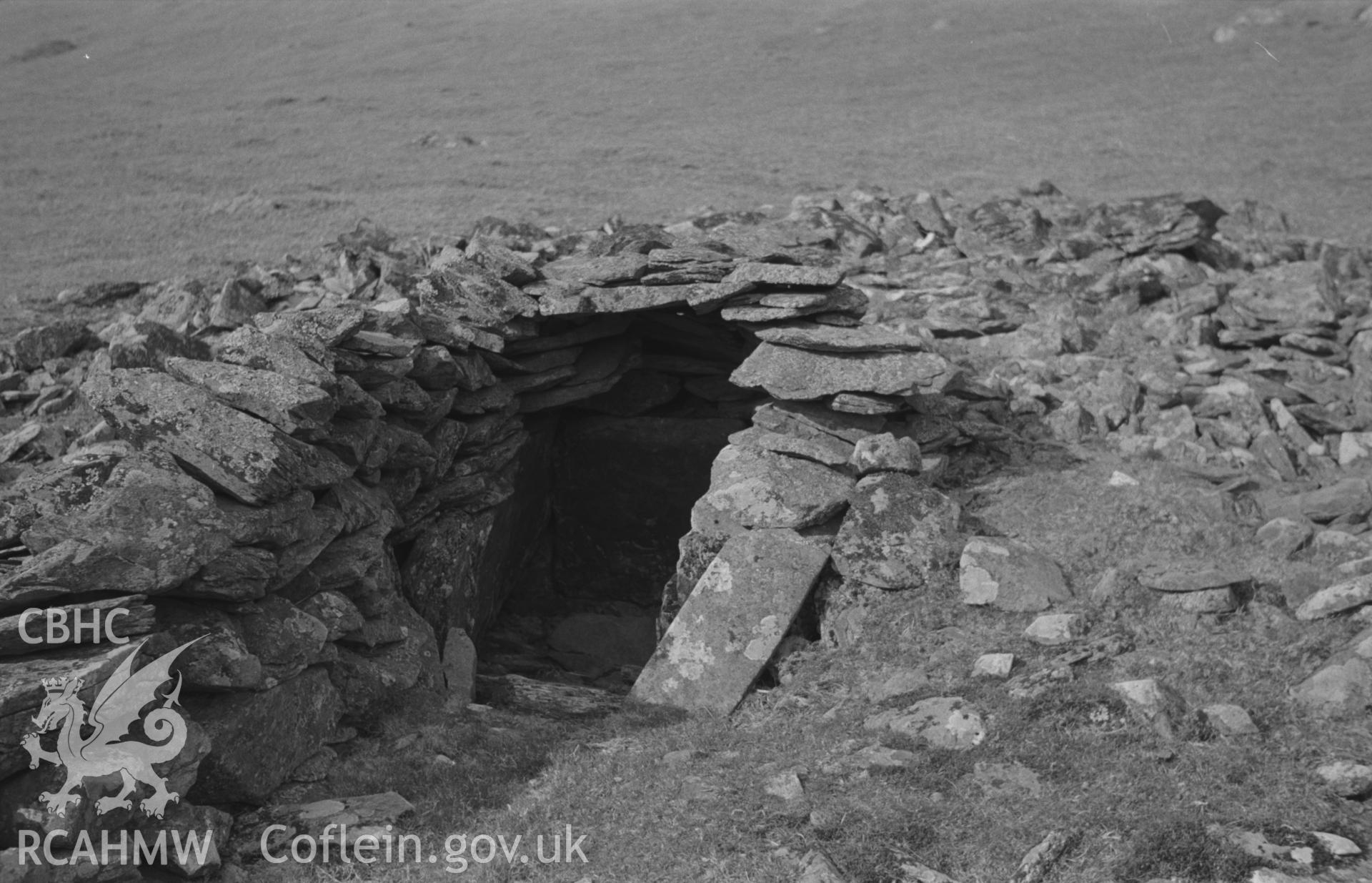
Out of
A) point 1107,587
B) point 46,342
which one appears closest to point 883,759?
point 1107,587

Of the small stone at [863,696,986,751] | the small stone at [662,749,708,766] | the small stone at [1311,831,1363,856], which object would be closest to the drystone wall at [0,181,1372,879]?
the small stone at [662,749,708,766]

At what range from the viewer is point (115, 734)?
21.8 feet

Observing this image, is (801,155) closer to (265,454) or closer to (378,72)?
(378,72)

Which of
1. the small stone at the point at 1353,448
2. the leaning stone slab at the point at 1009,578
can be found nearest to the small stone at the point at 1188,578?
the leaning stone slab at the point at 1009,578

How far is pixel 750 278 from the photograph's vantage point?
12.2m

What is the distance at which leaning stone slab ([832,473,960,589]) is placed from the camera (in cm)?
1015

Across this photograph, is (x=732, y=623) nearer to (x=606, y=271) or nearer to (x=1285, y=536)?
(x=606, y=271)

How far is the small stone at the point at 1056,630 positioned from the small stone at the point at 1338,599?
176 cm

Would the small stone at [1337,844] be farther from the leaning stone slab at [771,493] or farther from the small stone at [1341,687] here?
the leaning stone slab at [771,493]

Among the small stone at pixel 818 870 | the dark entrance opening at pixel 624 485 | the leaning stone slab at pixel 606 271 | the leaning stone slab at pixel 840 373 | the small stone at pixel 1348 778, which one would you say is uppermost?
the leaning stone slab at pixel 606 271

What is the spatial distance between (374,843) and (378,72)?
4110cm

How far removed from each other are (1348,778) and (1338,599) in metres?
2.43

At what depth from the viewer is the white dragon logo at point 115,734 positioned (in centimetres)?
635

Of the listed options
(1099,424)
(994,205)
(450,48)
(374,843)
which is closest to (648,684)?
(374,843)
